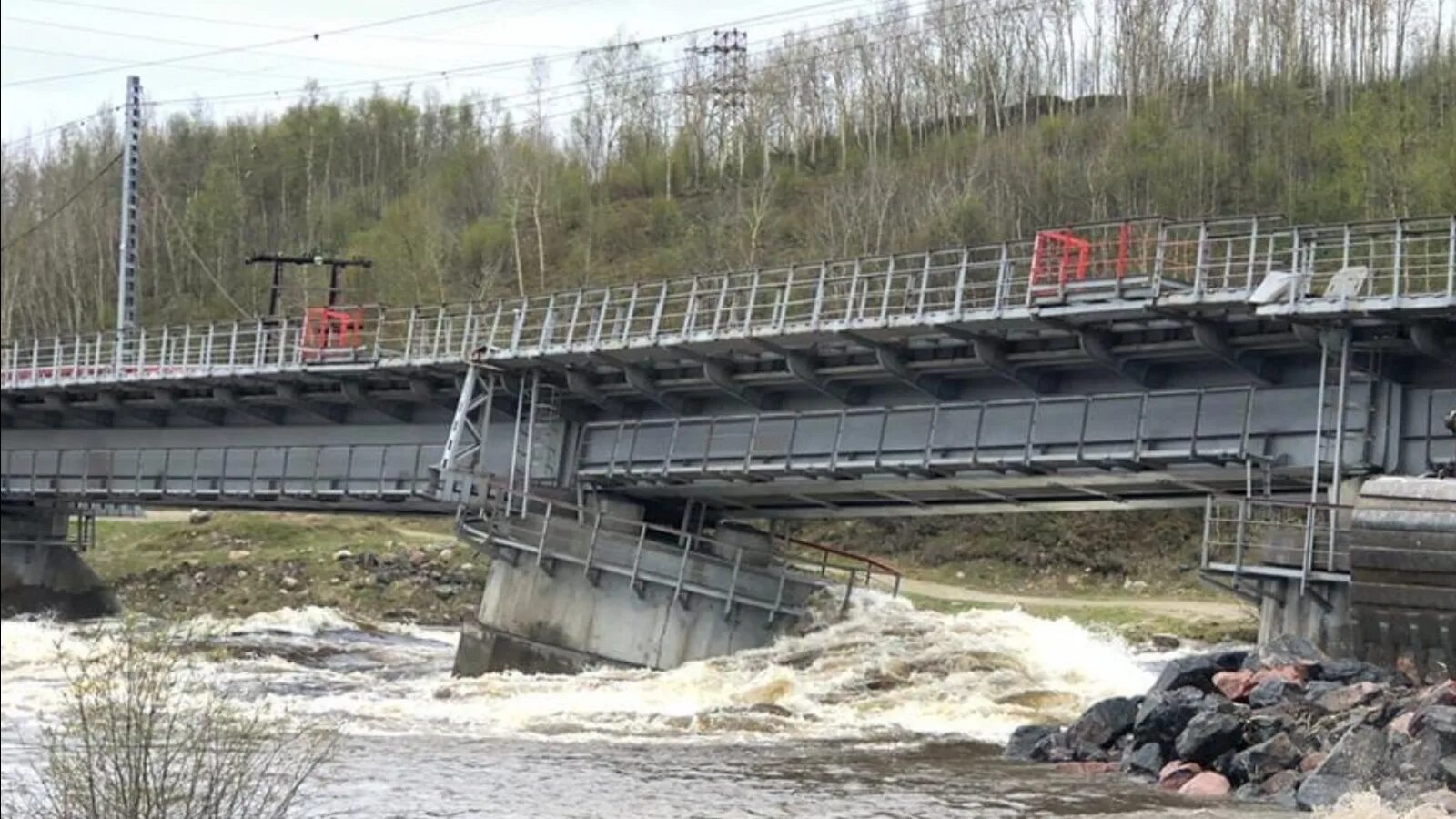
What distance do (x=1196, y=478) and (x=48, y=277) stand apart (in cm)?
4328

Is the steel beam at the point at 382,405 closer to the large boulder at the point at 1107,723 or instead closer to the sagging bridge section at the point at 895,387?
the sagging bridge section at the point at 895,387

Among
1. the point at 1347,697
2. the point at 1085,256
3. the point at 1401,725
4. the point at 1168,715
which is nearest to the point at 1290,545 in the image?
the point at 1168,715

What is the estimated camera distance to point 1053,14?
2839 cm

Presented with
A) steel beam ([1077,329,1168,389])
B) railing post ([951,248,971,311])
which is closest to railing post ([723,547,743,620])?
railing post ([951,248,971,311])

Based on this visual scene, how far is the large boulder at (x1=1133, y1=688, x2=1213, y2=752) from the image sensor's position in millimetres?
24188

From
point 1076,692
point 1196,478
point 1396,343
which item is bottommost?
point 1076,692

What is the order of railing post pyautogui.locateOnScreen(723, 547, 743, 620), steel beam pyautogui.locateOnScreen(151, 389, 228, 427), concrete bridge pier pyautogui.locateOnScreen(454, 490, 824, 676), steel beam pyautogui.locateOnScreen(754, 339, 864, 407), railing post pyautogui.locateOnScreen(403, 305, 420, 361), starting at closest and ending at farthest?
1. steel beam pyautogui.locateOnScreen(754, 339, 864, 407)
2. railing post pyautogui.locateOnScreen(723, 547, 743, 620)
3. concrete bridge pier pyautogui.locateOnScreen(454, 490, 824, 676)
4. railing post pyautogui.locateOnScreen(403, 305, 420, 361)
5. steel beam pyautogui.locateOnScreen(151, 389, 228, 427)

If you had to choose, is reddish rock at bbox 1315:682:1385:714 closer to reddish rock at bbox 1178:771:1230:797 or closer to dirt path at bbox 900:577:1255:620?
reddish rock at bbox 1178:771:1230:797

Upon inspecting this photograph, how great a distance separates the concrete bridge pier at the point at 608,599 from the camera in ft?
129

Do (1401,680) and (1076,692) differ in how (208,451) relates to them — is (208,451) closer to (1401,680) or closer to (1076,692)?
(1076,692)

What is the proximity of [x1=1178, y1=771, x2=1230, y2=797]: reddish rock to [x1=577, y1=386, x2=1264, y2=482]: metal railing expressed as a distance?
9.48 m

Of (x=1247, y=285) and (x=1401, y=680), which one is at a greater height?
(x=1247, y=285)

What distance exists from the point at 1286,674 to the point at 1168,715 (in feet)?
5.12

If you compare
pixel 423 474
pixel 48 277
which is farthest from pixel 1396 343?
pixel 48 277
